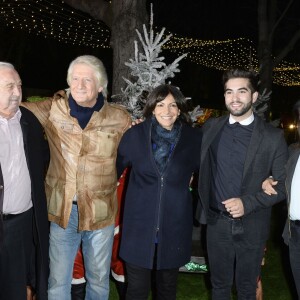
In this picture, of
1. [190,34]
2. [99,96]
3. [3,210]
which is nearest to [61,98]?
[99,96]

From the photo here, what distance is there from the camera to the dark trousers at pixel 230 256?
327cm

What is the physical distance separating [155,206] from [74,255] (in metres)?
0.82

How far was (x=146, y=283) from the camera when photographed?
3238mm

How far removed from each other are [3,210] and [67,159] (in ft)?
2.00

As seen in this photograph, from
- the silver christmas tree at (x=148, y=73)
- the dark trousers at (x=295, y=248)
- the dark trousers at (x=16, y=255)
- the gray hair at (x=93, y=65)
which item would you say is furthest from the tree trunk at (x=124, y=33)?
the dark trousers at (x=295, y=248)

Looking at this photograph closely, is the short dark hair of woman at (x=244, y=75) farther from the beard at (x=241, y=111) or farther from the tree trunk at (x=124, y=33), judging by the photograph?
the tree trunk at (x=124, y=33)

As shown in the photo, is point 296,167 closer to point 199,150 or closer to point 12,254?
point 199,150

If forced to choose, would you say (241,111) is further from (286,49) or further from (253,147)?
(286,49)

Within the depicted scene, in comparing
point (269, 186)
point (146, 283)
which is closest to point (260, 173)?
point (269, 186)

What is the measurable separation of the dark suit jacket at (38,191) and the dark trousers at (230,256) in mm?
1367

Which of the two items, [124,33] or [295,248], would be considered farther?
[124,33]

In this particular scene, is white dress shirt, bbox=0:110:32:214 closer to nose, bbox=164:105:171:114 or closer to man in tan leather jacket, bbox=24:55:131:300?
man in tan leather jacket, bbox=24:55:131:300

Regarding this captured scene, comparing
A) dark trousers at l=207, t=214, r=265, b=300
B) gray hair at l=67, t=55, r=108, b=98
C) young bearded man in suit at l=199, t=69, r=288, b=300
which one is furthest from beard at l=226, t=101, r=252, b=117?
gray hair at l=67, t=55, r=108, b=98

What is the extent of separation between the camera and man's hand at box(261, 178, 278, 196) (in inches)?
123
